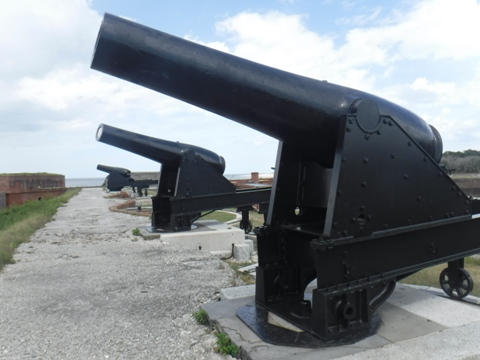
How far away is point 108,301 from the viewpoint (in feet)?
13.5

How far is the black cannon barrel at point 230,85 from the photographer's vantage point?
2.40 metres

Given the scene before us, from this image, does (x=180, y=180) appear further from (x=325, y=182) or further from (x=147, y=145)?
(x=325, y=182)

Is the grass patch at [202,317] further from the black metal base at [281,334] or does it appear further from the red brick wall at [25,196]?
the red brick wall at [25,196]

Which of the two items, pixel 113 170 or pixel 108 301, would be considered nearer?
pixel 108 301

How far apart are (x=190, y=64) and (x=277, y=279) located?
Answer: 66.9 inches

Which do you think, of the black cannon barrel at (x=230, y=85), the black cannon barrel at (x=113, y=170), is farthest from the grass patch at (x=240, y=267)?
the black cannon barrel at (x=113, y=170)

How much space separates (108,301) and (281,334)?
1.94 meters

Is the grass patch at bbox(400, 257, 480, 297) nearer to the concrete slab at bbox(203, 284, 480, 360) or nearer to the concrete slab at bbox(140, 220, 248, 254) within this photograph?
the concrete slab at bbox(203, 284, 480, 360)

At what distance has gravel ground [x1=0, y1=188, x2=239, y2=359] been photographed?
301cm

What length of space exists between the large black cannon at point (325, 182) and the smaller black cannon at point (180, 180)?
5114mm

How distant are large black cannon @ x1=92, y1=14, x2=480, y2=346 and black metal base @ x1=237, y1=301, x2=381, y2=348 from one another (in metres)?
0.01

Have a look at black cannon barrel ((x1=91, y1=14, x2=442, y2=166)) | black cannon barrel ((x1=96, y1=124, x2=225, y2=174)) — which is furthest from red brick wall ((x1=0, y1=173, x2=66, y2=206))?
black cannon barrel ((x1=91, y1=14, x2=442, y2=166))

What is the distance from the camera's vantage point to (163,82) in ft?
8.37

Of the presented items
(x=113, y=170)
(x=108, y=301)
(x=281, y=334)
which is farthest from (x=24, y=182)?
(x=281, y=334)
